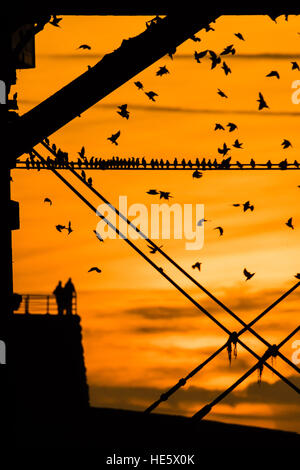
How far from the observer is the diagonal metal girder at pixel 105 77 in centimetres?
502

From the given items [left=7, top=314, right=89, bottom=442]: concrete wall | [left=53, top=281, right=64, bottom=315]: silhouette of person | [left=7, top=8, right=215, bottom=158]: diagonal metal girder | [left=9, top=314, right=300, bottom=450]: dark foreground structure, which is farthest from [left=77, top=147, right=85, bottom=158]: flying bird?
[left=53, top=281, right=64, bottom=315]: silhouette of person

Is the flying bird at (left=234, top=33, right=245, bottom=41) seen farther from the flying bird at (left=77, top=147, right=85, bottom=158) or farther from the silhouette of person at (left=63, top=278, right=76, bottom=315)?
the silhouette of person at (left=63, top=278, right=76, bottom=315)

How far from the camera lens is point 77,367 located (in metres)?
37.0

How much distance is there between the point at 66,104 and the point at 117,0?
0.68 meters

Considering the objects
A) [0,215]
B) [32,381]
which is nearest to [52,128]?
[0,215]

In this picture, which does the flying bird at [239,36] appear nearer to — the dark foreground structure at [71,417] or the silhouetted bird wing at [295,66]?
the silhouetted bird wing at [295,66]

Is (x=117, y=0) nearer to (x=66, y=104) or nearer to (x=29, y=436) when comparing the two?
(x=66, y=104)

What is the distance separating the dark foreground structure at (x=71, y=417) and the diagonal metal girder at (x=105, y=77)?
971 millimetres

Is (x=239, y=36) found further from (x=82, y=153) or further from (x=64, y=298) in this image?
(x=64, y=298)

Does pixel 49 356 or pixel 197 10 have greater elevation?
pixel 49 356

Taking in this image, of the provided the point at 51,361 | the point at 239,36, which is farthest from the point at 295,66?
the point at 51,361

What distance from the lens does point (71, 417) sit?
23.8 ft

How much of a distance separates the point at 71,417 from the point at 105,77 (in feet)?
A: 9.99
